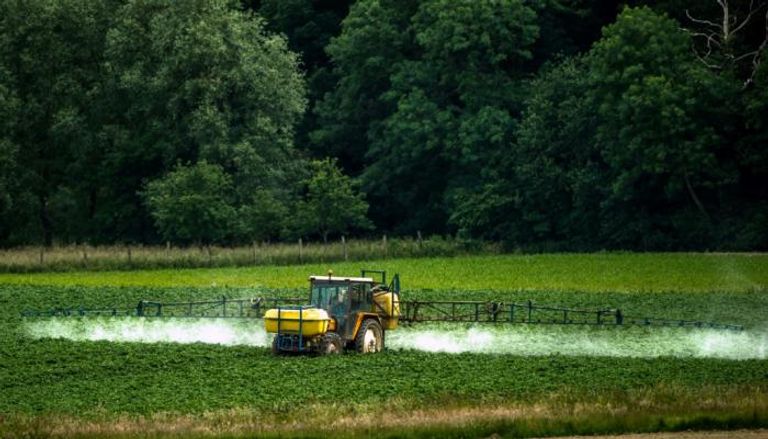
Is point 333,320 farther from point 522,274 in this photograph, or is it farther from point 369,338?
point 522,274

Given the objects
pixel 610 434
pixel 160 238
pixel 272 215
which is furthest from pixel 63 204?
pixel 610 434

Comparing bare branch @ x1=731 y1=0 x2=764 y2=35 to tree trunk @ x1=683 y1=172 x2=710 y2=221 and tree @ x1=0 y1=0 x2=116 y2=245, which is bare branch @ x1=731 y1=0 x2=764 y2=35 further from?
tree @ x1=0 y1=0 x2=116 y2=245

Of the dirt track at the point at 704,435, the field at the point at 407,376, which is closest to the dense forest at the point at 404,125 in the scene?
the field at the point at 407,376

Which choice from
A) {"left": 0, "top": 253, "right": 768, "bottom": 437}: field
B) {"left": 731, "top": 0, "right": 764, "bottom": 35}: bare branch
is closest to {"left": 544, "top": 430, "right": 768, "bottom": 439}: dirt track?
{"left": 0, "top": 253, "right": 768, "bottom": 437}: field

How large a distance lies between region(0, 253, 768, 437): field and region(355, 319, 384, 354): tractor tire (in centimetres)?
65

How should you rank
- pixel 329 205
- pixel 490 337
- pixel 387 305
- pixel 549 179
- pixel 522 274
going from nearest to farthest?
pixel 387 305, pixel 490 337, pixel 522 274, pixel 549 179, pixel 329 205

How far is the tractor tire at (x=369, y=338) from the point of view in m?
42.0

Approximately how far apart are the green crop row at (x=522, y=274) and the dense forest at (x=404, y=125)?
19.9 ft

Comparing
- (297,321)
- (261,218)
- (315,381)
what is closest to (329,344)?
(297,321)

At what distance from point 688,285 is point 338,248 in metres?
22.7

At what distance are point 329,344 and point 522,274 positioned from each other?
30.1 meters

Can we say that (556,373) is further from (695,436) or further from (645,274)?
(645,274)

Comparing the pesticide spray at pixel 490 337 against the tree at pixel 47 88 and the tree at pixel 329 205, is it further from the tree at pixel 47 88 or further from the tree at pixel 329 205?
the tree at pixel 47 88

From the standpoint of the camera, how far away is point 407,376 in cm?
3784
